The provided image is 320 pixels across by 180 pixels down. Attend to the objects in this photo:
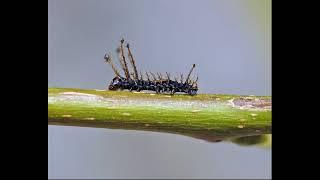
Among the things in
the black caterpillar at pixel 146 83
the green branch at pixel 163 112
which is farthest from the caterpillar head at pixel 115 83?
the green branch at pixel 163 112

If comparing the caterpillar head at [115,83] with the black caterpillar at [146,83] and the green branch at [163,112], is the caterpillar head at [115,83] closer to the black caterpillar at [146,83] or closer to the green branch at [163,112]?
the black caterpillar at [146,83]

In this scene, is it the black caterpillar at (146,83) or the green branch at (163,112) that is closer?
the green branch at (163,112)

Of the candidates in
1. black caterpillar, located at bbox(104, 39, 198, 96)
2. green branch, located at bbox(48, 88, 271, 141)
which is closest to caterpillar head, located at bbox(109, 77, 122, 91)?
black caterpillar, located at bbox(104, 39, 198, 96)

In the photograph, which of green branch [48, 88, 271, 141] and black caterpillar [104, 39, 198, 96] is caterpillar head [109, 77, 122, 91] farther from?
green branch [48, 88, 271, 141]

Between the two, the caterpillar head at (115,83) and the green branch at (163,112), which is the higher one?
the caterpillar head at (115,83)

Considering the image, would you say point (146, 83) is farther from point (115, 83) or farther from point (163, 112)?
point (163, 112)
